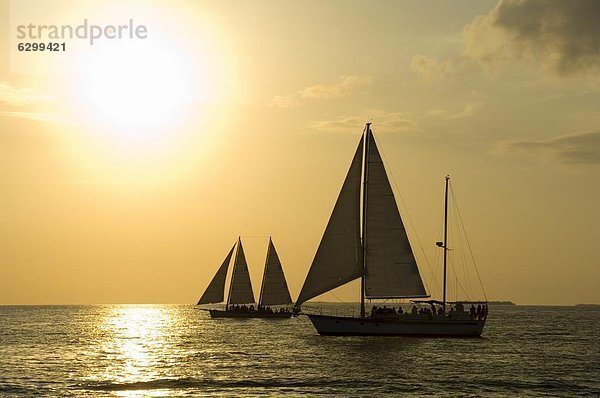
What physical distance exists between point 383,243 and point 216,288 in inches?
2629

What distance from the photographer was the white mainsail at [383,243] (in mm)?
74562

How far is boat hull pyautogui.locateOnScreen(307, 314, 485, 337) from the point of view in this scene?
2899 inches

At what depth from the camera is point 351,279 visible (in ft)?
241

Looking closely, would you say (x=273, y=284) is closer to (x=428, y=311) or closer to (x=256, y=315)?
(x=256, y=315)

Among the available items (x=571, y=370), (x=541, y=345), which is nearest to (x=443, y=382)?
(x=571, y=370)

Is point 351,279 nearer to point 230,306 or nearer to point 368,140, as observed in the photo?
point 368,140

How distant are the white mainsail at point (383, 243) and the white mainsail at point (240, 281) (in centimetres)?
5920

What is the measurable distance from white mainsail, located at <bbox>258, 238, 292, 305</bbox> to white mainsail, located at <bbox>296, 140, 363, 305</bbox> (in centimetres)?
5799

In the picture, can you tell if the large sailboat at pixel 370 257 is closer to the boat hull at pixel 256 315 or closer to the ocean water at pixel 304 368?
the ocean water at pixel 304 368

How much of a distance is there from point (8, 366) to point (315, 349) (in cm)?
2492

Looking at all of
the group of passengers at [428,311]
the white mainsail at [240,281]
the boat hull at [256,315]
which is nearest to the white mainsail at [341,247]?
the group of passengers at [428,311]

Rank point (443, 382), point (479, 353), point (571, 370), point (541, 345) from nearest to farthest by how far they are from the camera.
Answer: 1. point (443, 382)
2. point (571, 370)
3. point (479, 353)
4. point (541, 345)

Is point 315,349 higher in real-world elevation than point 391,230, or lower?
lower

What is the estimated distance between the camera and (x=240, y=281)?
435ft
